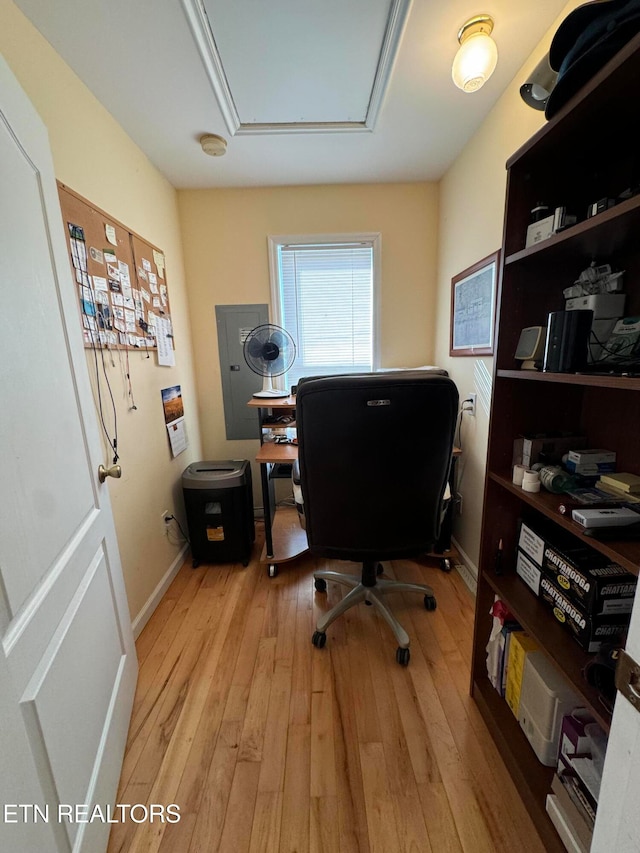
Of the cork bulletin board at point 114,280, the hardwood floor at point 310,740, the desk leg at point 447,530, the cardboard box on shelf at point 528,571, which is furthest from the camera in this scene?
the desk leg at point 447,530

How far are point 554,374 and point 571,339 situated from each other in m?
0.09

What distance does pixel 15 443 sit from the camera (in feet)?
2.10

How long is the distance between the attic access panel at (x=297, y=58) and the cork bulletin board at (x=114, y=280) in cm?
73

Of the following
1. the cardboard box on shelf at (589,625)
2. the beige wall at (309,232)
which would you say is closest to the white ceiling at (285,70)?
the beige wall at (309,232)

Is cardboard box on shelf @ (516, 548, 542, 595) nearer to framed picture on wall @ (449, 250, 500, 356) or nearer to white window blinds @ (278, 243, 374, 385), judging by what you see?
→ framed picture on wall @ (449, 250, 500, 356)

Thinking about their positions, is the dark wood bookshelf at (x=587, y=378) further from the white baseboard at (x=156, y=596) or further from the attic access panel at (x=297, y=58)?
the white baseboard at (x=156, y=596)

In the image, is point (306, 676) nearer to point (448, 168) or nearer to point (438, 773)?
point (438, 773)

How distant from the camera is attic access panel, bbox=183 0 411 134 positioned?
1.06 m

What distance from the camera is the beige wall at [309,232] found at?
7.16 feet

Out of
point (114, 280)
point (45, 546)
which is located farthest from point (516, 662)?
point (114, 280)

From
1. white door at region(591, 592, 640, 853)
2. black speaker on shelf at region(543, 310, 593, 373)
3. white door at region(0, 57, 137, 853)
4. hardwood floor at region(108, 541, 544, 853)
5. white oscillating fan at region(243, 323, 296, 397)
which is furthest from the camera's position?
white oscillating fan at region(243, 323, 296, 397)

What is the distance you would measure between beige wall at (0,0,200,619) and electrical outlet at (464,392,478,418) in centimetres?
176

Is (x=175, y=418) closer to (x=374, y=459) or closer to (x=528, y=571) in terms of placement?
(x=374, y=459)
